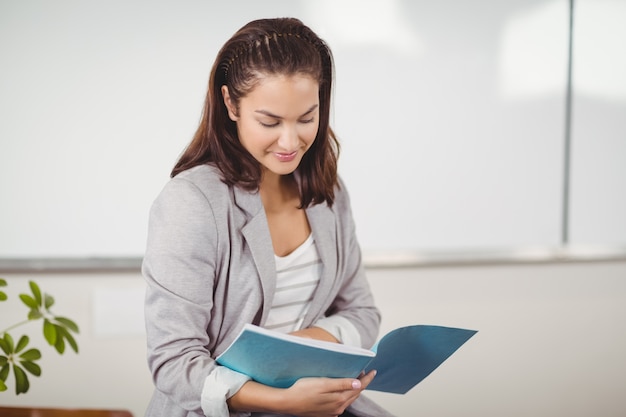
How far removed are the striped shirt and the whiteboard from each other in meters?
0.86

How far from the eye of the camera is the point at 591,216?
7.61 ft

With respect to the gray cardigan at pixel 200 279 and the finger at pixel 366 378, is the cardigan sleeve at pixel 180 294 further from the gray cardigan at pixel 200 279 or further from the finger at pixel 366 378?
the finger at pixel 366 378

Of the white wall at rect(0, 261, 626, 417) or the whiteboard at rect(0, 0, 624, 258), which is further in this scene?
the white wall at rect(0, 261, 626, 417)

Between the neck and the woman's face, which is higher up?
the woman's face

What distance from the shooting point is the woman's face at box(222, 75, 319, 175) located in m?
1.10

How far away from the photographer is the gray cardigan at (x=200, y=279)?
1.10 metres

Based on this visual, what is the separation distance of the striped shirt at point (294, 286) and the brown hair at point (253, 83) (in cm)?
10

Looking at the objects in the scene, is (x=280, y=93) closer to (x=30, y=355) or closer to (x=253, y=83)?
(x=253, y=83)

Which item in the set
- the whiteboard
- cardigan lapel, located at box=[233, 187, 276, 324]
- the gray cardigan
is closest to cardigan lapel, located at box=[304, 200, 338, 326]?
the gray cardigan

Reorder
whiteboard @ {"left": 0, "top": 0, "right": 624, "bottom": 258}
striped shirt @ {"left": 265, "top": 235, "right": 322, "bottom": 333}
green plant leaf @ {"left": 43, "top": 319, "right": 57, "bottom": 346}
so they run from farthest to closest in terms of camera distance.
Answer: whiteboard @ {"left": 0, "top": 0, "right": 624, "bottom": 258}, green plant leaf @ {"left": 43, "top": 319, "right": 57, "bottom": 346}, striped shirt @ {"left": 265, "top": 235, "right": 322, "bottom": 333}

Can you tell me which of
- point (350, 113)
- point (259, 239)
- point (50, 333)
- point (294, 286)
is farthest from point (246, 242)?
point (350, 113)

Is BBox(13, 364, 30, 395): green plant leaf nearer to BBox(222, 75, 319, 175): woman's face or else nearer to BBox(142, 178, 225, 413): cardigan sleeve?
BBox(142, 178, 225, 413): cardigan sleeve

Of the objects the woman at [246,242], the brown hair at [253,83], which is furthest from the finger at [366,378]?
the brown hair at [253,83]

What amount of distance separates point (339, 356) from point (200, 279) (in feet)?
0.85
